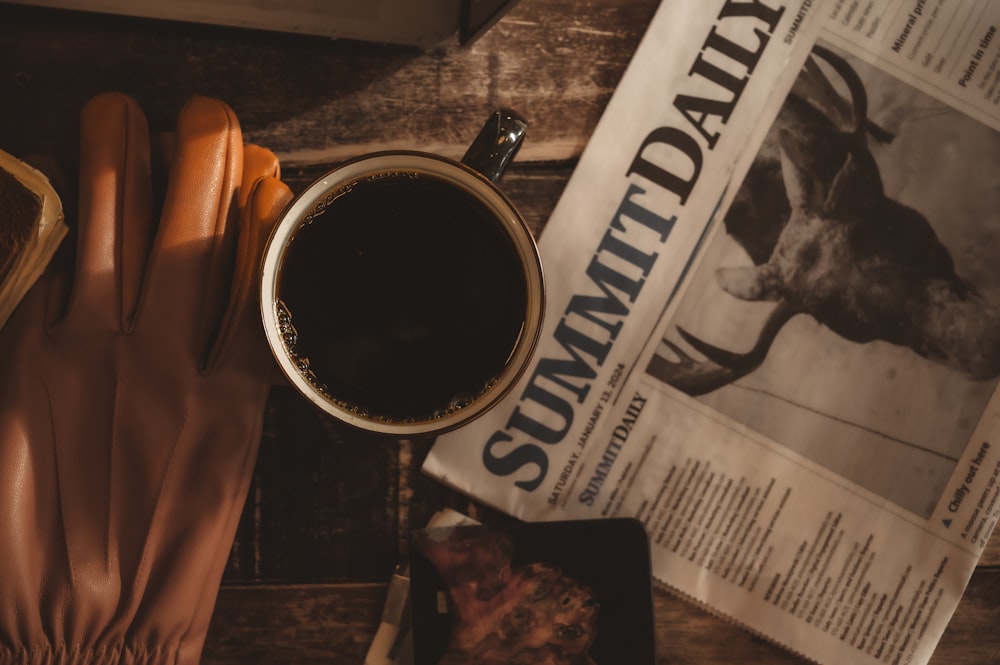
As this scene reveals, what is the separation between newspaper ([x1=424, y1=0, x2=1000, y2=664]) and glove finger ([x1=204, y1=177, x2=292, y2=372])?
139mm

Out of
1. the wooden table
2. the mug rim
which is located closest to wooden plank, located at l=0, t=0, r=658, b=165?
the wooden table

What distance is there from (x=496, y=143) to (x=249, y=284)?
0.17 meters

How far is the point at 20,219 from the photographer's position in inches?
15.9

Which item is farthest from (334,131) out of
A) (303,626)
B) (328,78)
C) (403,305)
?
(303,626)

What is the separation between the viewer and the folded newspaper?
0.39 m

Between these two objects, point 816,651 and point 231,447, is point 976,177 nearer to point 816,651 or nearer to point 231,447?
point 816,651

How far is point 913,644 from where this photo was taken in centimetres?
48

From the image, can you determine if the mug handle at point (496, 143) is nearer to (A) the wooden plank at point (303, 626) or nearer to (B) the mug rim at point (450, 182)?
(B) the mug rim at point (450, 182)

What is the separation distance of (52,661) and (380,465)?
22cm

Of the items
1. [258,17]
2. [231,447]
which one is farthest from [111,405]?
[258,17]

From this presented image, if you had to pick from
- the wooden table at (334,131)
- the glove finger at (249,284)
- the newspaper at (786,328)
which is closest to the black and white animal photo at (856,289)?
the newspaper at (786,328)

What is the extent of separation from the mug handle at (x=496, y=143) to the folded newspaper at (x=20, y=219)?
24 cm

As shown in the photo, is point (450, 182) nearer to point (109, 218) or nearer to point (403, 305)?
point (403, 305)

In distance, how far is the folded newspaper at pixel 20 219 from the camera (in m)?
0.39
